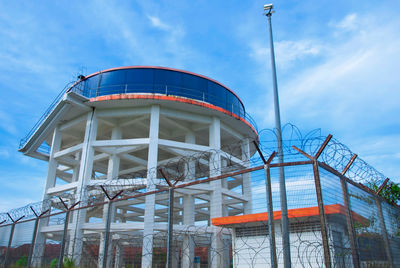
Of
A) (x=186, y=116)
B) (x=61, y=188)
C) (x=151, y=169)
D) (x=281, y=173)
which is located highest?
(x=186, y=116)

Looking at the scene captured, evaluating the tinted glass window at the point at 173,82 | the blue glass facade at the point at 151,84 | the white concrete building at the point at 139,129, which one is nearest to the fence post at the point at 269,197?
the white concrete building at the point at 139,129

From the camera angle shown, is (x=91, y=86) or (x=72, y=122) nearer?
(x=91, y=86)

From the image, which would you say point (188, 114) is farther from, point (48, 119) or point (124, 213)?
point (124, 213)

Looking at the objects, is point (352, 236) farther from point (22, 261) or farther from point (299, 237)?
point (22, 261)

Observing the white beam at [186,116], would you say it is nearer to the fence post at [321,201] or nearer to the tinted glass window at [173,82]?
the tinted glass window at [173,82]

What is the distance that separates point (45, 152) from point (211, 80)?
46.0ft

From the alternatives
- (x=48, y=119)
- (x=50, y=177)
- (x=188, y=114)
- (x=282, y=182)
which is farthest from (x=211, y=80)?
(x=282, y=182)

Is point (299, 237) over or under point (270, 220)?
under

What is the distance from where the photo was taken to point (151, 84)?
20594 millimetres

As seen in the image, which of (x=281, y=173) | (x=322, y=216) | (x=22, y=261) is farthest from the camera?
(x=22, y=261)

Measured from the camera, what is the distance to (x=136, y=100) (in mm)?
19344

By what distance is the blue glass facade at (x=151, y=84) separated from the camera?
2058cm

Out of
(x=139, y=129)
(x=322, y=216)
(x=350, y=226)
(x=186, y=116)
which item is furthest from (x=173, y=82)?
(x=322, y=216)

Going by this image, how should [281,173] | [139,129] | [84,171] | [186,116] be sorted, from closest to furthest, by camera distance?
[281,173]
[84,171]
[186,116]
[139,129]
